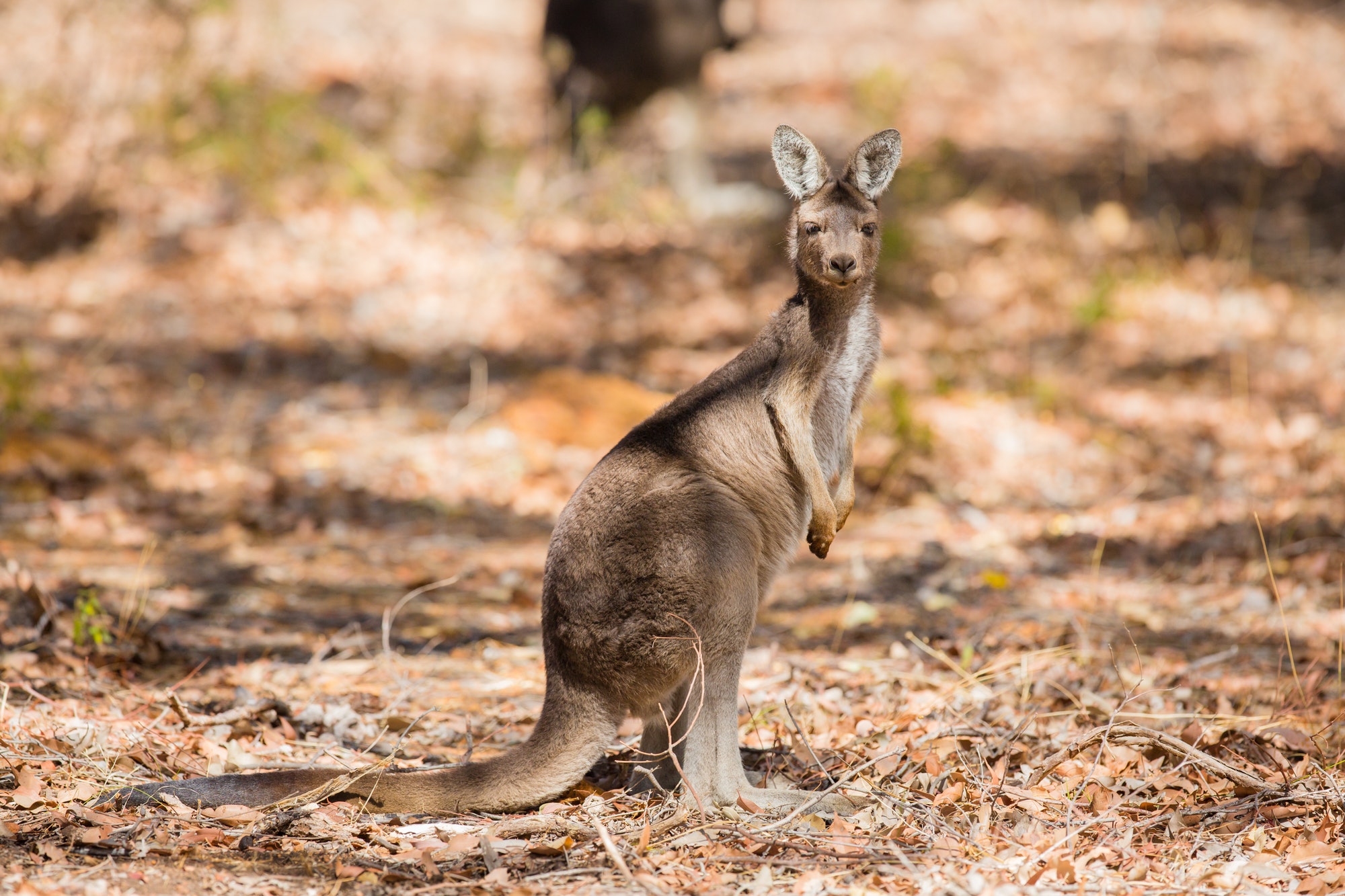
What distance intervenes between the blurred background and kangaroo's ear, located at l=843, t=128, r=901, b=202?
7.42ft

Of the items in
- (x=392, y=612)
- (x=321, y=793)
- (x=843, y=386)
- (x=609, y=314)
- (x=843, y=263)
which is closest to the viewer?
(x=321, y=793)

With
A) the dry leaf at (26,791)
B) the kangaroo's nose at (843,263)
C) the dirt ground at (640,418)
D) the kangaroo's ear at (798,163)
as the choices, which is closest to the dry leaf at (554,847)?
the dirt ground at (640,418)

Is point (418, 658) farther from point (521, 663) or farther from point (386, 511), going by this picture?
point (386, 511)

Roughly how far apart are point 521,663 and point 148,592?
192cm

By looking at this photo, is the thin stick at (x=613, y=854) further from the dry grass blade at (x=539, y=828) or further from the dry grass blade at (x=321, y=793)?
the dry grass blade at (x=321, y=793)

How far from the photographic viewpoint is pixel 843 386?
424cm

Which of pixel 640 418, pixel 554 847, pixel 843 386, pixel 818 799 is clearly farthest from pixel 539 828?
pixel 640 418

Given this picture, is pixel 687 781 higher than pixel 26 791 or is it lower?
higher

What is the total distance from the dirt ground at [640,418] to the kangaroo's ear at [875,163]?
1.87 meters

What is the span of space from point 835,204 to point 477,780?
211 cm

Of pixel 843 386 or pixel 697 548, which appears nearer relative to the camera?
pixel 697 548

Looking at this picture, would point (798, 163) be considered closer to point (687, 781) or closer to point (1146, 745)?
point (687, 781)

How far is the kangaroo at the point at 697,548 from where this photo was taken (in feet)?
11.9

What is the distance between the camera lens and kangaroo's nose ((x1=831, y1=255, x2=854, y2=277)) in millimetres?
3838
